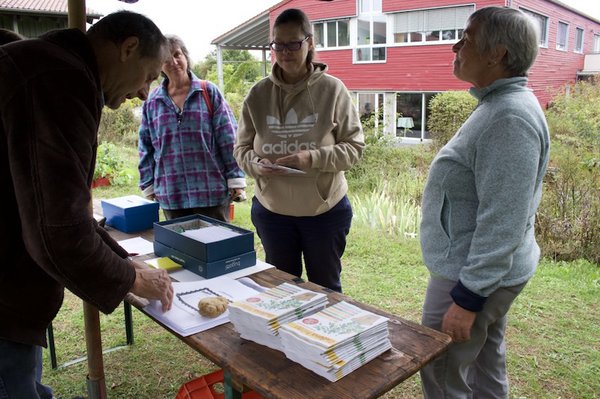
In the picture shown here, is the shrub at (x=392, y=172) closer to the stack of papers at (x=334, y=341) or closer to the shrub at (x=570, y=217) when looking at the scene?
the shrub at (x=570, y=217)

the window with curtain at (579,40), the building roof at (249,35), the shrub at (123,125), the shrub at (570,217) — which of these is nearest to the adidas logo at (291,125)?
the shrub at (570,217)

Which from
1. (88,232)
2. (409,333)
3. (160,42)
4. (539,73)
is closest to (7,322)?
(88,232)

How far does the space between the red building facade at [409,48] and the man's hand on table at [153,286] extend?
43.3 feet

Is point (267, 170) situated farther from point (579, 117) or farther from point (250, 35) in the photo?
point (250, 35)

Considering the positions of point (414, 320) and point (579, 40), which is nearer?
point (414, 320)

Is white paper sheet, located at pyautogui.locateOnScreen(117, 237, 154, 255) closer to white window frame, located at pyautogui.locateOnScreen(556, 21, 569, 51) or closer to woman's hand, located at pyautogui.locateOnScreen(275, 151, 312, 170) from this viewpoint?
woman's hand, located at pyautogui.locateOnScreen(275, 151, 312, 170)

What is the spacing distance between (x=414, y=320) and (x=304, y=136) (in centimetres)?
170

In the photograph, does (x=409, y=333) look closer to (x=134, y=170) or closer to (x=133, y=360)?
(x=133, y=360)

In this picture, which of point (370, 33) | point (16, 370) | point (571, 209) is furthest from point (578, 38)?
point (16, 370)

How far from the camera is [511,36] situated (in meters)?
1.53

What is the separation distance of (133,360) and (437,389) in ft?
6.85

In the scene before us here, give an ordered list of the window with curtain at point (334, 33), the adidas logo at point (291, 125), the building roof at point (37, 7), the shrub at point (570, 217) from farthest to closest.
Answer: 1. the window with curtain at point (334, 33)
2. the building roof at point (37, 7)
3. the shrub at point (570, 217)
4. the adidas logo at point (291, 125)

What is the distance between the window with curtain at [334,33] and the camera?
1644 centimetres

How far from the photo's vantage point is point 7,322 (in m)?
1.29
